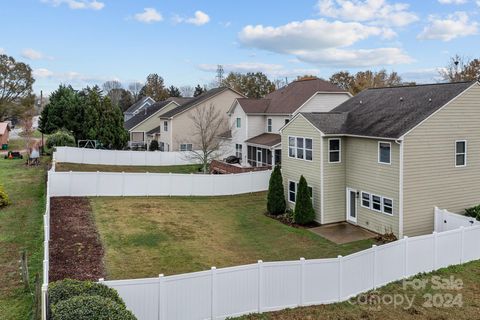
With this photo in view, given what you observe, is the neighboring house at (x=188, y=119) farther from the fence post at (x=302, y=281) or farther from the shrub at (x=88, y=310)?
the shrub at (x=88, y=310)

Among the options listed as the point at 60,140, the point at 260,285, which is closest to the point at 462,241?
the point at 260,285

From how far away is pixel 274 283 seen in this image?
37.2ft

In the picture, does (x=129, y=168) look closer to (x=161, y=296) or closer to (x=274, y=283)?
(x=274, y=283)

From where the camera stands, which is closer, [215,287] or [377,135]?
[215,287]

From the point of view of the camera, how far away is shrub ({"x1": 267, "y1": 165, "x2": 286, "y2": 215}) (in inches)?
923

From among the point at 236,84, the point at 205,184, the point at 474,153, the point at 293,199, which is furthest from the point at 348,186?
the point at 236,84

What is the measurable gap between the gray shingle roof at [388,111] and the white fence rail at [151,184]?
8.15 meters

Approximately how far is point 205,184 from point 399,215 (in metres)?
13.3

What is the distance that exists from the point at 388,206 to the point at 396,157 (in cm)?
236

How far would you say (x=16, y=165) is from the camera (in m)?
35.1

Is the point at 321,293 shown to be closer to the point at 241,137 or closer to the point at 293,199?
the point at 293,199

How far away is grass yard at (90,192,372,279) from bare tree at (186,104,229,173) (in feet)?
48.1

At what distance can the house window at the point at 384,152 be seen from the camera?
19.1 meters

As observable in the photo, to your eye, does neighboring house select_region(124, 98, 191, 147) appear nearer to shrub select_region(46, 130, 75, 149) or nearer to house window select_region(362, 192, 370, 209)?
shrub select_region(46, 130, 75, 149)
